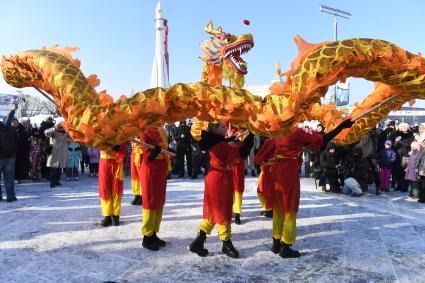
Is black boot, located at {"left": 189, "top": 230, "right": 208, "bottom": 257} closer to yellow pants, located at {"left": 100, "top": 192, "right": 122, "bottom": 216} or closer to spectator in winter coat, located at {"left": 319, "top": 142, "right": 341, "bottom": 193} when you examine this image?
yellow pants, located at {"left": 100, "top": 192, "right": 122, "bottom": 216}

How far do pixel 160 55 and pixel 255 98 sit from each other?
31.4 metres

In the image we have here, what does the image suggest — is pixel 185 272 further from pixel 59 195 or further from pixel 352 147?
pixel 352 147

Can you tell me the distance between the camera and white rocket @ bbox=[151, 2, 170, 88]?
1270 inches

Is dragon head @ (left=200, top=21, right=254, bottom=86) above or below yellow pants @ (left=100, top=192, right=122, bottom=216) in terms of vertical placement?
above

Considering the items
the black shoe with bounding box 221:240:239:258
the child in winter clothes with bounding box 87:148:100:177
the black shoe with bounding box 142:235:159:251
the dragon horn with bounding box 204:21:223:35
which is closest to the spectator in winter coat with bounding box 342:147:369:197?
the dragon horn with bounding box 204:21:223:35

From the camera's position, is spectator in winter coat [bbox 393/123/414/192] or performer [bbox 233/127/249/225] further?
spectator in winter coat [bbox 393/123/414/192]

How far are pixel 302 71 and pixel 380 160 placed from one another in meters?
5.91

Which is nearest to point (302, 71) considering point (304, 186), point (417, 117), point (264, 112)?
Result: point (264, 112)

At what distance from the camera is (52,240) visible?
14.6ft

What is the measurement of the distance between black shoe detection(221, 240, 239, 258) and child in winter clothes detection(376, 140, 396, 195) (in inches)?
217

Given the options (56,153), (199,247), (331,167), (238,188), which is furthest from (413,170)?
(56,153)

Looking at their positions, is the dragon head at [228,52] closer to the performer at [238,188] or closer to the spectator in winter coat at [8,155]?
the performer at [238,188]

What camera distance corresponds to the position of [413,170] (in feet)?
24.4

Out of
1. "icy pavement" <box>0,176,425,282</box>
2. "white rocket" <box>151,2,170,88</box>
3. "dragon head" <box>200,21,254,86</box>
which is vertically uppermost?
"white rocket" <box>151,2,170,88</box>
